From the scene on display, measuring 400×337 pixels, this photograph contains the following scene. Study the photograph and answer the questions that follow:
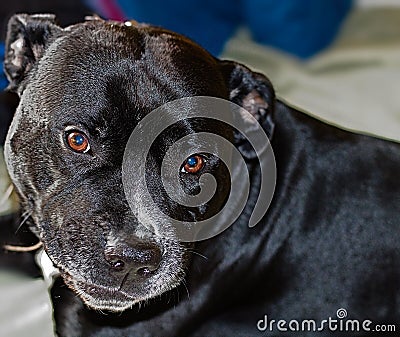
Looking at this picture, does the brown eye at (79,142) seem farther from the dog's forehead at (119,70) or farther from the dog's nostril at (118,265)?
the dog's nostril at (118,265)

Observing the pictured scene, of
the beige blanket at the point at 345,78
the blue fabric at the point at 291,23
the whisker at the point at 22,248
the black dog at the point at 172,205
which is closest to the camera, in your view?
the black dog at the point at 172,205

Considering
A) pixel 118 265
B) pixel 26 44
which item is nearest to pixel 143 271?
pixel 118 265

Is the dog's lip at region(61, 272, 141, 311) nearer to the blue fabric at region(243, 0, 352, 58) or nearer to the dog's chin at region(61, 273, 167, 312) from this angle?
the dog's chin at region(61, 273, 167, 312)

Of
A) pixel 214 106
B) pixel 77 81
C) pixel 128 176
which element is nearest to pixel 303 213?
pixel 214 106

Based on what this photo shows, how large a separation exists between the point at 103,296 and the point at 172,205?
29 centimetres

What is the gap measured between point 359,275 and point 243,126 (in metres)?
0.56

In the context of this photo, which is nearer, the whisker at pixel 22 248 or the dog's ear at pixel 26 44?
the dog's ear at pixel 26 44

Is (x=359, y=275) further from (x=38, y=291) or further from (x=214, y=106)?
(x=38, y=291)

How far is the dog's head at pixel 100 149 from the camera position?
1982mm

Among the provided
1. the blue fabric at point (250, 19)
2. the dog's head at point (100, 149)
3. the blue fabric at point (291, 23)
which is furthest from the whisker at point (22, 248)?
the blue fabric at point (291, 23)

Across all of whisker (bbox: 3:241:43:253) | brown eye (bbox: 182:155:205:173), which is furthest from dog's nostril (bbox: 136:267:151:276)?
whisker (bbox: 3:241:43:253)

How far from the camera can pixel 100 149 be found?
202 centimetres

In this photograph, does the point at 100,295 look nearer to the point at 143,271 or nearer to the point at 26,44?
the point at 143,271

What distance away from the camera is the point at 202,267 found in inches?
93.0
